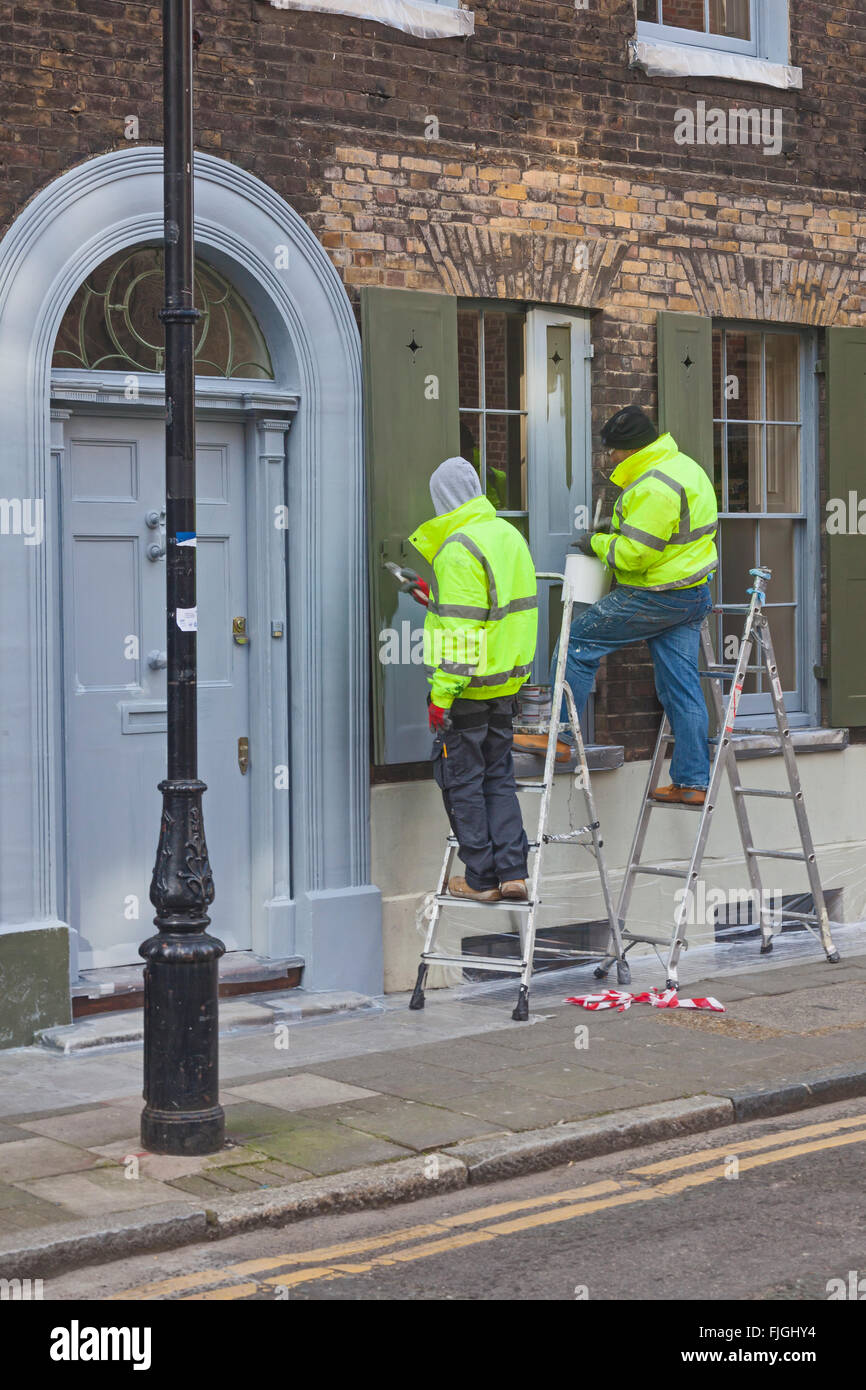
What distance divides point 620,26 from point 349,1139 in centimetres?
647

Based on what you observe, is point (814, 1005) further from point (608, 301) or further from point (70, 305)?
point (70, 305)

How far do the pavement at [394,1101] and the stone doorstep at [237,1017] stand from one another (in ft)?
0.14

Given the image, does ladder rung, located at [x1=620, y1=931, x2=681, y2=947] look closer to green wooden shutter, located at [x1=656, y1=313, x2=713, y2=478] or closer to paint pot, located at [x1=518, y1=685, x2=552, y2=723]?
paint pot, located at [x1=518, y1=685, x2=552, y2=723]

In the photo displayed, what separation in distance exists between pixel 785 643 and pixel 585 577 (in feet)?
7.56

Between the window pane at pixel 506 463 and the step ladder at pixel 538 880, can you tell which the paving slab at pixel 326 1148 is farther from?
the window pane at pixel 506 463

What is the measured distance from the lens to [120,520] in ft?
27.3

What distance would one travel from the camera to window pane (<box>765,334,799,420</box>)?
1081cm

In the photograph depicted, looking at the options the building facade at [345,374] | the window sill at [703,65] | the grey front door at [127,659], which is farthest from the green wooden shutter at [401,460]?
the window sill at [703,65]

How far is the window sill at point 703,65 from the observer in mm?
9906

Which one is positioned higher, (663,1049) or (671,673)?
(671,673)

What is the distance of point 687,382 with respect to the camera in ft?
33.2

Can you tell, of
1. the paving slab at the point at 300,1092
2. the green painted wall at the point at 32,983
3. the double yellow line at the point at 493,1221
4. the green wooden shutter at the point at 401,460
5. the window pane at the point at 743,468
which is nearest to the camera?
the double yellow line at the point at 493,1221

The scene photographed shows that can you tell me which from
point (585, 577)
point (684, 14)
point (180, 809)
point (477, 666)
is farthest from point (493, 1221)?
point (684, 14)
